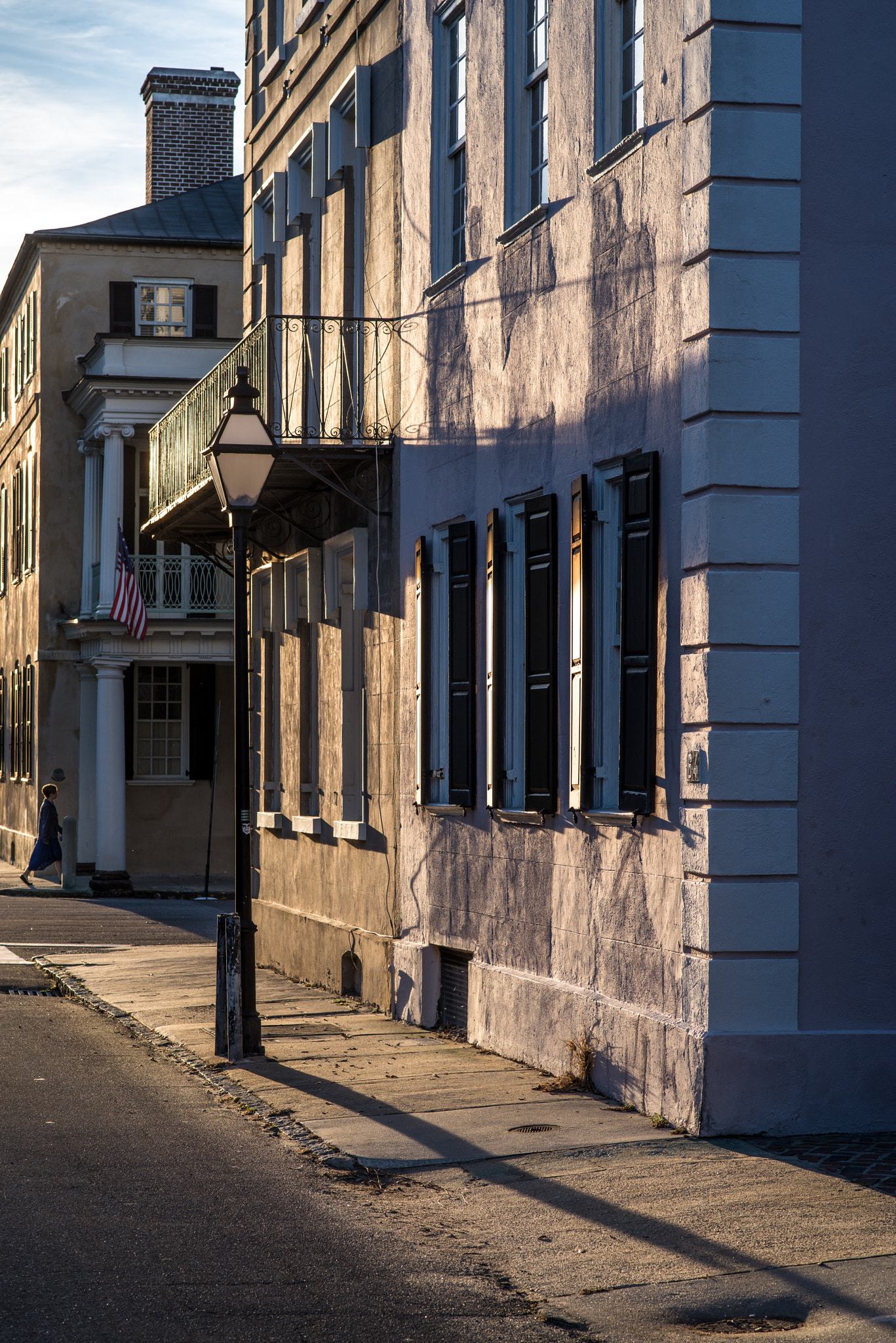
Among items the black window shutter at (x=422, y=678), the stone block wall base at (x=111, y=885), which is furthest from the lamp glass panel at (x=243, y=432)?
the stone block wall base at (x=111, y=885)

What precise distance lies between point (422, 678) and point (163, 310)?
63.7ft

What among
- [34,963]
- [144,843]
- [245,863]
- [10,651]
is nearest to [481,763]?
[245,863]

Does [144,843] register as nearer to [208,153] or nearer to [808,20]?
[208,153]

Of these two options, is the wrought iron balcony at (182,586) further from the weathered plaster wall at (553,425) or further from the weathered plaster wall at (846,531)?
the weathered plaster wall at (846,531)

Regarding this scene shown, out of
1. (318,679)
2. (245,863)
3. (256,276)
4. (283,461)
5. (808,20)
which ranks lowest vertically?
(245,863)

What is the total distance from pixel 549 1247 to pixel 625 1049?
281cm

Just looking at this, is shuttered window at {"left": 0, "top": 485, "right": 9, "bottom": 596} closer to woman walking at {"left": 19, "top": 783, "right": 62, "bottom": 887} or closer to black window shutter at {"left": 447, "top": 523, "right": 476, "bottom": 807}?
woman walking at {"left": 19, "top": 783, "right": 62, "bottom": 887}

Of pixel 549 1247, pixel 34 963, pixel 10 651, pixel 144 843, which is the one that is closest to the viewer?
pixel 549 1247

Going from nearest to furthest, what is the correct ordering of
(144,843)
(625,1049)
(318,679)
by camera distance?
1. (625,1049)
2. (318,679)
3. (144,843)

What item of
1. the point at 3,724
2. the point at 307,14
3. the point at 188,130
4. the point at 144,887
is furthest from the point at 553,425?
the point at 3,724

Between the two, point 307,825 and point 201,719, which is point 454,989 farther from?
point 201,719

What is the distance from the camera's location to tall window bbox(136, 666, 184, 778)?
1207 inches

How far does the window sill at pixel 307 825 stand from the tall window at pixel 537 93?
6420mm

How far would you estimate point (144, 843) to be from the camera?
30.5 meters
